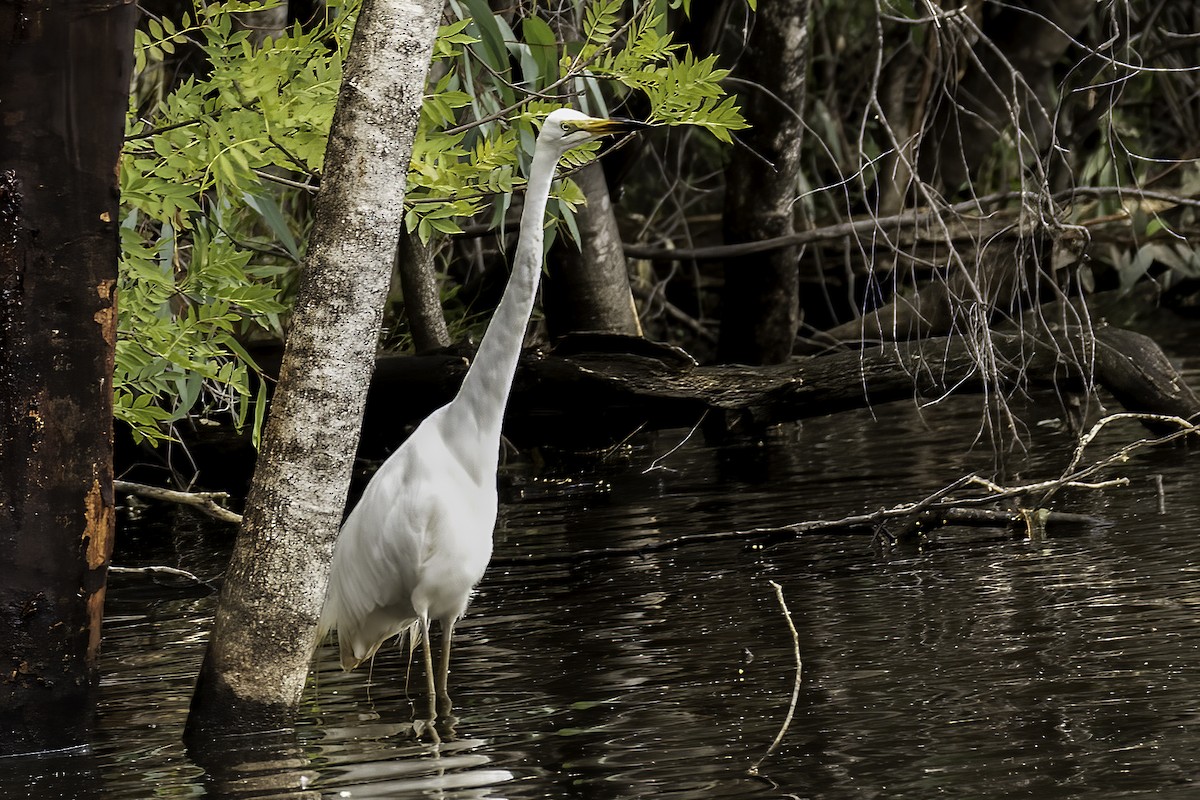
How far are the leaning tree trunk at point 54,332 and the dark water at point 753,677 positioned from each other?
36 centimetres

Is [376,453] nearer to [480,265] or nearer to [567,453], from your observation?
[567,453]

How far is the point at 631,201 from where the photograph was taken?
1575cm

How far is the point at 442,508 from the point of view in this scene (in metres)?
4.50

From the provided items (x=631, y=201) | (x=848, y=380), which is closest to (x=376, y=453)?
(x=848, y=380)

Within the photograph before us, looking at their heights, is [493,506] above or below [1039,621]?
above

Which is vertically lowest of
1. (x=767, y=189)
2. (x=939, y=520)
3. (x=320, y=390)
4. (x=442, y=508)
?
(x=939, y=520)

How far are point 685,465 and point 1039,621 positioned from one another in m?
4.32

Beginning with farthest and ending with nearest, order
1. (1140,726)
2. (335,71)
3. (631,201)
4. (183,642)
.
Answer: (631,201) < (183,642) < (335,71) < (1140,726)

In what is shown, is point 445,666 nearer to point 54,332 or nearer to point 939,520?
point 54,332

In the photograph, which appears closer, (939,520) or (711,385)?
(939,520)

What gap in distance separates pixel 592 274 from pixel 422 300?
3.43 ft

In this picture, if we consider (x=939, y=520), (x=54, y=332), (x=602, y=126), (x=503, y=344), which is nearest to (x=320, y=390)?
(x=54, y=332)

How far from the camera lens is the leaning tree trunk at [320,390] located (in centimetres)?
373

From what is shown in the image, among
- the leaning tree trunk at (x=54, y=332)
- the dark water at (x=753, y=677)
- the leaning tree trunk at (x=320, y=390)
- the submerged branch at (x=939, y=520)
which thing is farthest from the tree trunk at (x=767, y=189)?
the leaning tree trunk at (x=54, y=332)
